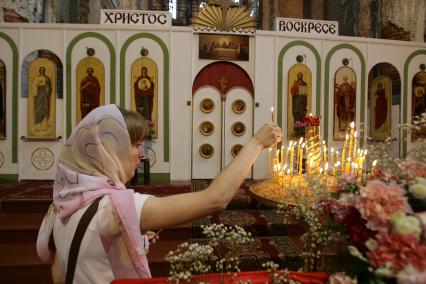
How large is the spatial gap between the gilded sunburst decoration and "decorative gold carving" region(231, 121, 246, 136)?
2191 mm

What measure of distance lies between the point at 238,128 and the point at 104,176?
6877 millimetres

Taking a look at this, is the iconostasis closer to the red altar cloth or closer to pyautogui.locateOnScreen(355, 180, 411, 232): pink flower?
the red altar cloth

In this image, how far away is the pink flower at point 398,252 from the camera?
0.75 meters

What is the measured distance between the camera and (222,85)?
8.08 metres

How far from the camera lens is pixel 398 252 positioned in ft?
2.56

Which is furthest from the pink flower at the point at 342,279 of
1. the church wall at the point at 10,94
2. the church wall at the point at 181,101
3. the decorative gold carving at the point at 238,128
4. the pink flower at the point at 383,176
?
the church wall at the point at 10,94

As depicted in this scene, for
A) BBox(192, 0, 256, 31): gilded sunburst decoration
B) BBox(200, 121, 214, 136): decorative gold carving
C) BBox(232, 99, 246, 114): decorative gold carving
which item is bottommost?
BBox(200, 121, 214, 136): decorative gold carving

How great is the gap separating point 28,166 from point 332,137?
6.99 m

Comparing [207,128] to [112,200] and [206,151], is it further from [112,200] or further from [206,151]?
[112,200]

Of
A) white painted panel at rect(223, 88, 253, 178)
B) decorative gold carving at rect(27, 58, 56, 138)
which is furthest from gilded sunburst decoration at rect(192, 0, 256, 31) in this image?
decorative gold carving at rect(27, 58, 56, 138)

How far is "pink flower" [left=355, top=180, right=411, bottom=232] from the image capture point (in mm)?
833

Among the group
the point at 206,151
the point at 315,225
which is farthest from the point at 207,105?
the point at 315,225

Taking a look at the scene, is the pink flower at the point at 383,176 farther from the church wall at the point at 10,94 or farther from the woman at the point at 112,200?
the church wall at the point at 10,94

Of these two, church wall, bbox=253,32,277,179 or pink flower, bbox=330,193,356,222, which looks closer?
pink flower, bbox=330,193,356,222
